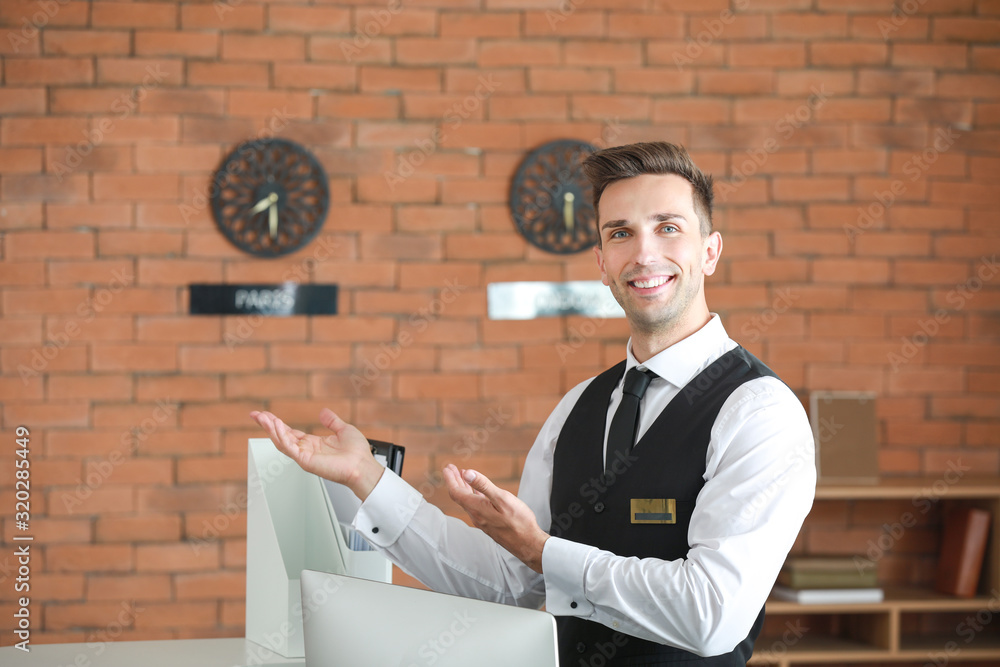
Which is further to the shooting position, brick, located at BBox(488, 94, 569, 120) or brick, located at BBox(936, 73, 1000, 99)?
brick, located at BBox(936, 73, 1000, 99)

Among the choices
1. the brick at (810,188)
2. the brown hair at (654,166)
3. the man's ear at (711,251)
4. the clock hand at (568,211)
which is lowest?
the man's ear at (711,251)

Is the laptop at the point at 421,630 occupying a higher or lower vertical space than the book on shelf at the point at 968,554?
higher

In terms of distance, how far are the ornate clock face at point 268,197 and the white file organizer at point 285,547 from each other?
1368mm

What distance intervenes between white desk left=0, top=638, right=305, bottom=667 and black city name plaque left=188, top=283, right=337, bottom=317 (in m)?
1.44

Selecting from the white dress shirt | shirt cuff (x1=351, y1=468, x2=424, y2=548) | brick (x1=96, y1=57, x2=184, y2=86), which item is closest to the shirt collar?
the white dress shirt

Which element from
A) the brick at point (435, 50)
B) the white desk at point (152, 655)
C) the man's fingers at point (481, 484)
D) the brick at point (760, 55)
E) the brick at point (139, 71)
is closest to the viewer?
the man's fingers at point (481, 484)

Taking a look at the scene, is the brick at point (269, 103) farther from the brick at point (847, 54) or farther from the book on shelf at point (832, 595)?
the book on shelf at point (832, 595)

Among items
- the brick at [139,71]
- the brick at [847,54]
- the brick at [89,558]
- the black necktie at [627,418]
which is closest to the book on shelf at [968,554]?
the brick at [847,54]

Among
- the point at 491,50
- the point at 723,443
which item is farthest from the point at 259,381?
the point at 723,443

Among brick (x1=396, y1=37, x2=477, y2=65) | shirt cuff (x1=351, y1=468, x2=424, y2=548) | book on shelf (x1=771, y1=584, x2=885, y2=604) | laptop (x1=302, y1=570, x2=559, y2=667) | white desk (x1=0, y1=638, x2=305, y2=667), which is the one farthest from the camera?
brick (x1=396, y1=37, x2=477, y2=65)

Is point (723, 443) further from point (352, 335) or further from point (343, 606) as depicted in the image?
point (352, 335)

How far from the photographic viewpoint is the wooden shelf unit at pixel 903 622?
263cm

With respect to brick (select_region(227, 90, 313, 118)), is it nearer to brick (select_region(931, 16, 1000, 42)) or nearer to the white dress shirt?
the white dress shirt

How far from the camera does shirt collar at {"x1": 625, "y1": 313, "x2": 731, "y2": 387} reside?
148cm
